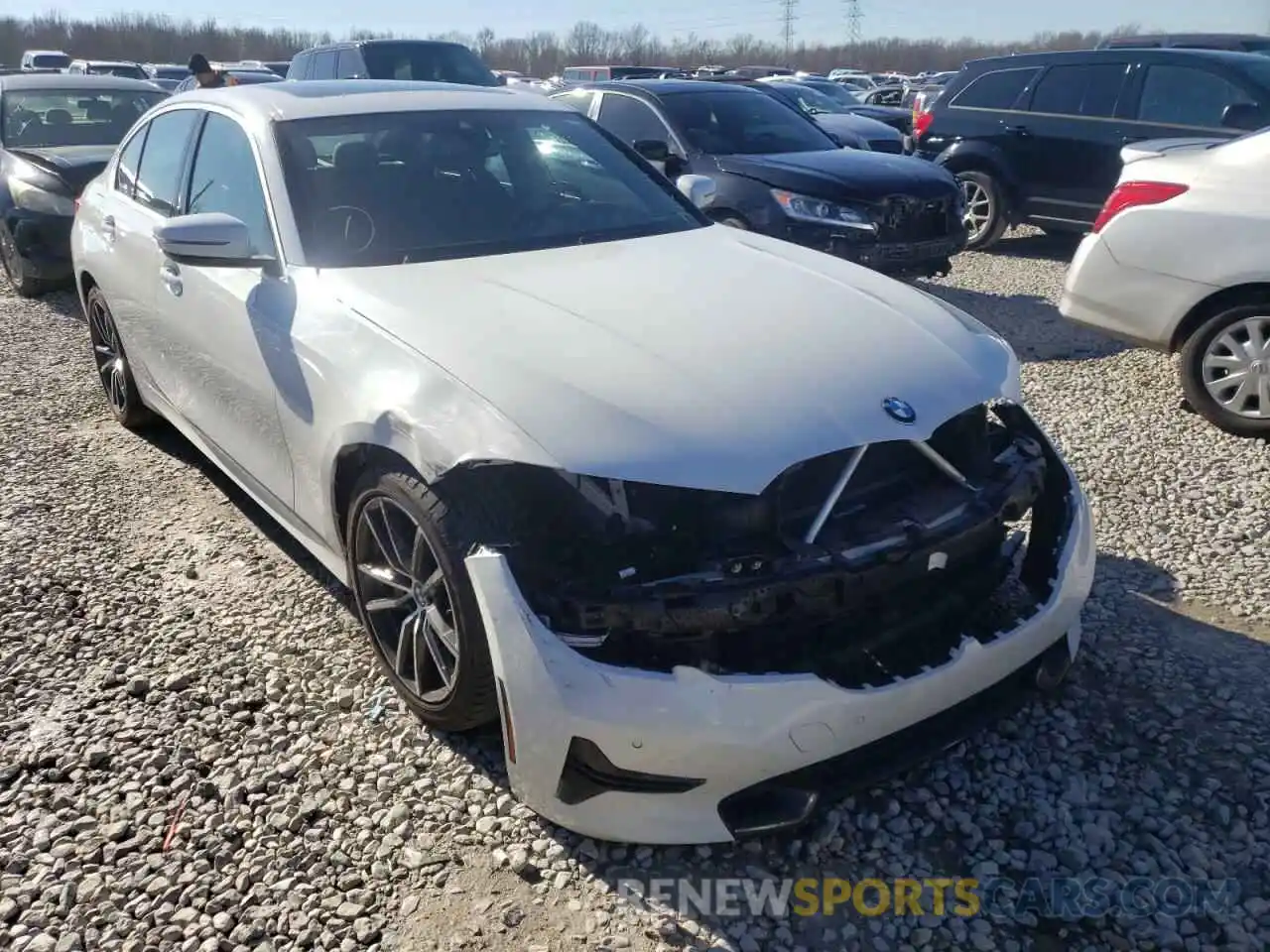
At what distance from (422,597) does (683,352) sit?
93cm

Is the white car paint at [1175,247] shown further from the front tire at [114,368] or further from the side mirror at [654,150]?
the front tire at [114,368]

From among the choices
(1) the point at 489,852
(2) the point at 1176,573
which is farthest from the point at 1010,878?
(2) the point at 1176,573

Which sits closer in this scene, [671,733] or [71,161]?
[671,733]

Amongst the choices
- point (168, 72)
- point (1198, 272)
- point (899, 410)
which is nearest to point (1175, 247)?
point (1198, 272)

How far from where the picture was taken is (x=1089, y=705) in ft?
9.73

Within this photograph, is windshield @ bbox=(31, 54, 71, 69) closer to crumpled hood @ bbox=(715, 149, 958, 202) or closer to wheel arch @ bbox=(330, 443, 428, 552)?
crumpled hood @ bbox=(715, 149, 958, 202)

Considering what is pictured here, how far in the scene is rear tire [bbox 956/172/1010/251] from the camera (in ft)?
31.0

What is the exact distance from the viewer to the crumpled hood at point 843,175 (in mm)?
7219

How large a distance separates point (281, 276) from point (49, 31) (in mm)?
72567

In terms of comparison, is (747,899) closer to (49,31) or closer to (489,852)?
(489,852)

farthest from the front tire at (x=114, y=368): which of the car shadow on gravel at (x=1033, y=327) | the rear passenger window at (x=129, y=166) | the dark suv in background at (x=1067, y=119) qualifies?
the dark suv in background at (x=1067, y=119)

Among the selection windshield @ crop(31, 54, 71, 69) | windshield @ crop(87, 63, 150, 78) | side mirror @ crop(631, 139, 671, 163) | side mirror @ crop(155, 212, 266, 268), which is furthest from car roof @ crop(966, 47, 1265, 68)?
windshield @ crop(31, 54, 71, 69)

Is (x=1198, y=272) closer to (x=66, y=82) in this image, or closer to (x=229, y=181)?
(x=229, y=181)

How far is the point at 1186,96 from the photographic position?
8.45 m
